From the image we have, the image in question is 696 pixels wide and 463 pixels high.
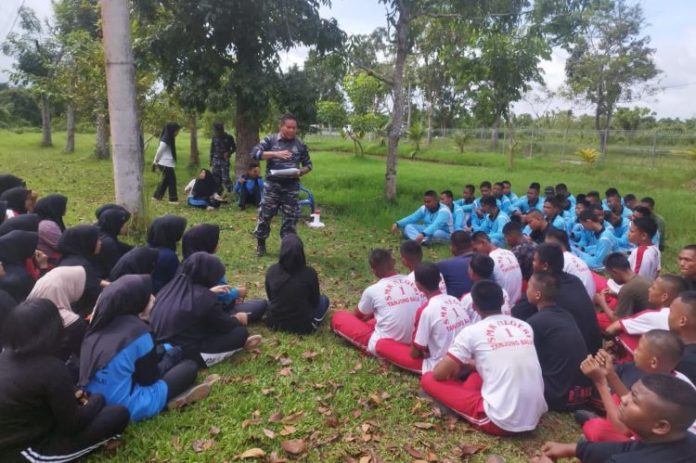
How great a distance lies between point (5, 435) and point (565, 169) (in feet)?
74.3

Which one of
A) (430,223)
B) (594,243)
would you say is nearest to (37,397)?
(430,223)

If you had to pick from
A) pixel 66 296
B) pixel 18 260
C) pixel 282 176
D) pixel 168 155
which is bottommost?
pixel 66 296

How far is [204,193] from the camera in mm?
10852

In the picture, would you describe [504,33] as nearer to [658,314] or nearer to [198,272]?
[658,314]

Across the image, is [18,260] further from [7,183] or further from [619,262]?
[619,262]

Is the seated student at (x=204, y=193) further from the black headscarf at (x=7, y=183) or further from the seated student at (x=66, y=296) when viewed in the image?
the seated student at (x=66, y=296)

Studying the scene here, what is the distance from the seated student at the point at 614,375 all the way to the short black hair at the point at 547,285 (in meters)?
0.73

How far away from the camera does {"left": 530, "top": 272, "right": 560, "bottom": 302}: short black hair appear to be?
3.90 meters

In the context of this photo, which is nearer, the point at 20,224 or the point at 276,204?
the point at 20,224

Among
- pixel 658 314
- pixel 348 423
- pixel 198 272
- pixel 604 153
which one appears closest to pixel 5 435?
pixel 198 272

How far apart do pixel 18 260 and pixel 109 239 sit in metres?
0.96

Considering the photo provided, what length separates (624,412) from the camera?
245 cm

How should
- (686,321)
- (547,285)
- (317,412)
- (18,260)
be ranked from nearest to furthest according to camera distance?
(686,321) → (317,412) → (547,285) → (18,260)

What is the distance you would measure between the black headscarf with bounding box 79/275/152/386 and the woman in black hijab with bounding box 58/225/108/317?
1251mm
